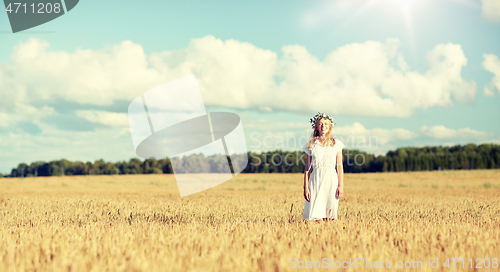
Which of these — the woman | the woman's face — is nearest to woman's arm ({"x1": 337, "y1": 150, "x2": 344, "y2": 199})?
the woman

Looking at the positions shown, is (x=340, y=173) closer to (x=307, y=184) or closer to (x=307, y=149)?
(x=307, y=184)

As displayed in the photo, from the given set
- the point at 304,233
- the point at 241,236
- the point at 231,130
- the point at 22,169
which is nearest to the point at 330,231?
the point at 304,233

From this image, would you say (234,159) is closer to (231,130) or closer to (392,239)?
(231,130)

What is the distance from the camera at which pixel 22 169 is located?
94500 millimetres

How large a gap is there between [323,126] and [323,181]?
1.08 metres

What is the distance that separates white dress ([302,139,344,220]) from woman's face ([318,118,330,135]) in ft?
0.79

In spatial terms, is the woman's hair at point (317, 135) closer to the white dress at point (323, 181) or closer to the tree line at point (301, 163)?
the white dress at point (323, 181)

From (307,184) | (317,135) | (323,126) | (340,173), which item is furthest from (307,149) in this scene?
(340,173)

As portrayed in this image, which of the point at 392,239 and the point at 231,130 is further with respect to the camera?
the point at 231,130

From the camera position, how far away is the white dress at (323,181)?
23.7 ft

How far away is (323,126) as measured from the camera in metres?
7.25

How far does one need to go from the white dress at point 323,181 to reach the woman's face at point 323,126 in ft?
0.79

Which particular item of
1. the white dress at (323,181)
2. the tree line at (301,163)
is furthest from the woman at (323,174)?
the tree line at (301,163)

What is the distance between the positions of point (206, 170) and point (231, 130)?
4.85 metres
